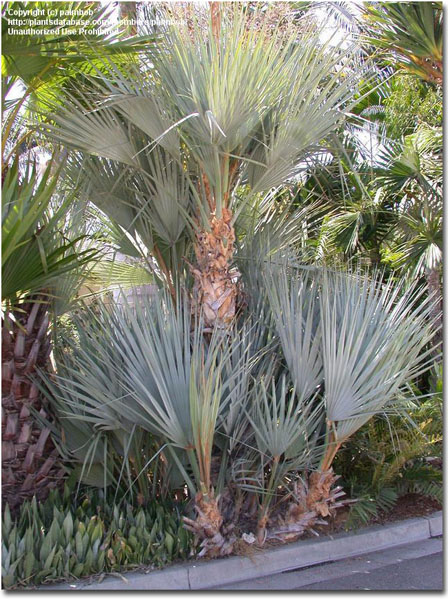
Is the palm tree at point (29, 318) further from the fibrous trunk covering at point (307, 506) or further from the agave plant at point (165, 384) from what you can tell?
the fibrous trunk covering at point (307, 506)

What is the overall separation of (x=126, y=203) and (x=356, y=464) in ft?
9.57

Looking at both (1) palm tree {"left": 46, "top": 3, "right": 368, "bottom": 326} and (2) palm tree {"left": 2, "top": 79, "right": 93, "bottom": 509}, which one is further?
(1) palm tree {"left": 46, "top": 3, "right": 368, "bottom": 326}

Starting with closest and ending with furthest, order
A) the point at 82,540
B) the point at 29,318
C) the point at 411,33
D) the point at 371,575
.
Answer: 1. the point at 82,540
2. the point at 371,575
3. the point at 29,318
4. the point at 411,33

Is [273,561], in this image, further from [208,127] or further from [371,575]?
[208,127]

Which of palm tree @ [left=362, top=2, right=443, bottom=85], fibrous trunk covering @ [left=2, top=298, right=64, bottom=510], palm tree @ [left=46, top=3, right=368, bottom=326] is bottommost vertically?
fibrous trunk covering @ [left=2, top=298, right=64, bottom=510]

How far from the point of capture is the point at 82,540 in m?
4.06

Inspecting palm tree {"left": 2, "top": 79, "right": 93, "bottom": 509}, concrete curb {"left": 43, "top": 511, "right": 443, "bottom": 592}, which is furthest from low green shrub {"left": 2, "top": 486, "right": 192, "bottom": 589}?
palm tree {"left": 2, "top": 79, "right": 93, "bottom": 509}

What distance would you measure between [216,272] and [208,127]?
1.09 metres

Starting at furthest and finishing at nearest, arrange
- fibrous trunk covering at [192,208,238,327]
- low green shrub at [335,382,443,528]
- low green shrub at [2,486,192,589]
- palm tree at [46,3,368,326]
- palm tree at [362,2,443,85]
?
palm tree at [362,2,443,85] < low green shrub at [335,382,443,528] < fibrous trunk covering at [192,208,238,327] < palm tree at [46,3,368,326] < low green shrub at [2,486,192,589]

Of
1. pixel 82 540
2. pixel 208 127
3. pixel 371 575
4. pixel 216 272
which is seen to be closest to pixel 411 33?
pixel 208 127

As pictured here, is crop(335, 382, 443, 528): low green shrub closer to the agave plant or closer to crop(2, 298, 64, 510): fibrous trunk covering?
the agave plant

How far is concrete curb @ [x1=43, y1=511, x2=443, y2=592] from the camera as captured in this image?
13.1ft

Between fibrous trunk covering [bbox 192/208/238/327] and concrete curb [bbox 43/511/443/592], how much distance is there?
5.49 feet

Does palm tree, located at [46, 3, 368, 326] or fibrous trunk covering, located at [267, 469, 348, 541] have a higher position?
palm tree, located at [46, 3, 368, 326]
